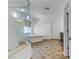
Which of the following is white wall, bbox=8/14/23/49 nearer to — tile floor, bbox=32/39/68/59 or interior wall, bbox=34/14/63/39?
tile floor, bbox=32/39/68/59

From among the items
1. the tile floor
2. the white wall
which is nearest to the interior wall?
the tile floor

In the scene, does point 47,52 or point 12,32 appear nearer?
point 12,32

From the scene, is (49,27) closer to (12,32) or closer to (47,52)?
(47,52)

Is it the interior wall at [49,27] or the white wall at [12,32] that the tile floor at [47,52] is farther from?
the interior wall at [49,27]

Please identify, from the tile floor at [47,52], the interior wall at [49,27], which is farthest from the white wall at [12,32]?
the interior wall at [49,27]

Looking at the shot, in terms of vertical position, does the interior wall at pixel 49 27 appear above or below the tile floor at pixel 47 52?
above

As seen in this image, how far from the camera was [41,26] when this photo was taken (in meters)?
16.8

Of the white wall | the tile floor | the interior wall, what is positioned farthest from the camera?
the interior wall

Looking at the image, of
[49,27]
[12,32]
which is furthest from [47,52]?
[49,27]

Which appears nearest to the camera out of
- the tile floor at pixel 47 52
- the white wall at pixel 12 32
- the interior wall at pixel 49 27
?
the white wall at pixel 12 32
